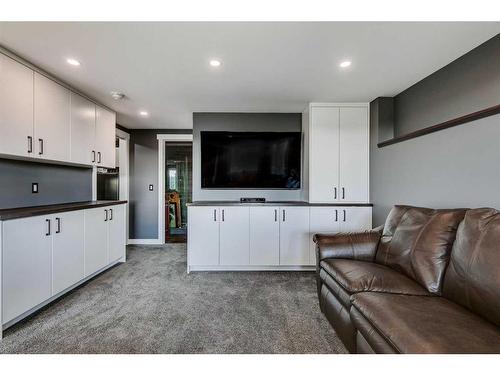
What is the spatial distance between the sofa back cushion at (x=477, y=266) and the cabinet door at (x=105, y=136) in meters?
3.90

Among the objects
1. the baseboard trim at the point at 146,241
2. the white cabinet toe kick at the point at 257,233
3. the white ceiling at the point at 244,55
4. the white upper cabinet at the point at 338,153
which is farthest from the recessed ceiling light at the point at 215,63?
the baseboard trim at the point at 146,241

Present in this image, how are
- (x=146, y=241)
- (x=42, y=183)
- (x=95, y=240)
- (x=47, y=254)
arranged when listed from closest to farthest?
(x=47, y=254), (x=42, y=183), (x=95, y=240), (x=146, y=241)

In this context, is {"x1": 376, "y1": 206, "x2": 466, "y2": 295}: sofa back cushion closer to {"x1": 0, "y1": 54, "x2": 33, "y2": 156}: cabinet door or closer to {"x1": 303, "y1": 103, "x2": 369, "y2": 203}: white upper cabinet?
{"x1": 303, "y1": 103, "x2": 369, "y2": 203}: white upper cabinet

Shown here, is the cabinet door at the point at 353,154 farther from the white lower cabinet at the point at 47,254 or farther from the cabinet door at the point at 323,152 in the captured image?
the white lower cabinet at the point at 47,254

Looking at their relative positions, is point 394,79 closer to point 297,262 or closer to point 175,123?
point 297,262

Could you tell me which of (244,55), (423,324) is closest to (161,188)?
(244,55)

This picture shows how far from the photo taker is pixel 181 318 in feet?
6.41

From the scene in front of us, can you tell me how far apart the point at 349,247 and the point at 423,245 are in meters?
0.57

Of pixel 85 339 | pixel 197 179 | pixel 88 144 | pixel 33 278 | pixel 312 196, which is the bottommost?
pixel 85 339

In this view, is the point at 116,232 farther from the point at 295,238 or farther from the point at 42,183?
the point at 295,238

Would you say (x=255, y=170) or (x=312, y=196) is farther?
(x=255, y=170)

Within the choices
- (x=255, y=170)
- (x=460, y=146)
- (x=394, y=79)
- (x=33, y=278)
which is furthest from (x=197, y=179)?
(x=460, y=146)

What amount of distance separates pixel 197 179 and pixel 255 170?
3.03 feet

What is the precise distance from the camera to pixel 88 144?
115 inches
